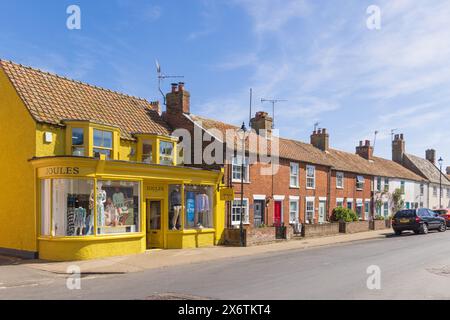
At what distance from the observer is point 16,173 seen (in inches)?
690

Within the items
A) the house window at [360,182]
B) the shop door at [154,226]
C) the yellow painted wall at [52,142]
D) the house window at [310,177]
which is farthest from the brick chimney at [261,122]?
the yellow painted wall at [52,142]

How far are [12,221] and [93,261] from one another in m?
4.37

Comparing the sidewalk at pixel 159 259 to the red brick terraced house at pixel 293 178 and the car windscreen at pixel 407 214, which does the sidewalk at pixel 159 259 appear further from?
the car windscreen at pixel 407 214

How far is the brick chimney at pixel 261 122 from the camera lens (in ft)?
95.7

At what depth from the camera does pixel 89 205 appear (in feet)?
53.9

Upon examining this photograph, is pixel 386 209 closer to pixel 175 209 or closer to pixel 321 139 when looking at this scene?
pixel 321 139

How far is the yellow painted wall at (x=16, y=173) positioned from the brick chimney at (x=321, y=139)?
23.8 metres

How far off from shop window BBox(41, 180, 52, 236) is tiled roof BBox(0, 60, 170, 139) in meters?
2.40

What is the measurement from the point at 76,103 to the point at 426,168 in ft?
147

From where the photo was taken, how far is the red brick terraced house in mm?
23891

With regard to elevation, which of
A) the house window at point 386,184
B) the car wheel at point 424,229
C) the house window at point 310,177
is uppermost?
the house window at point 310,177
